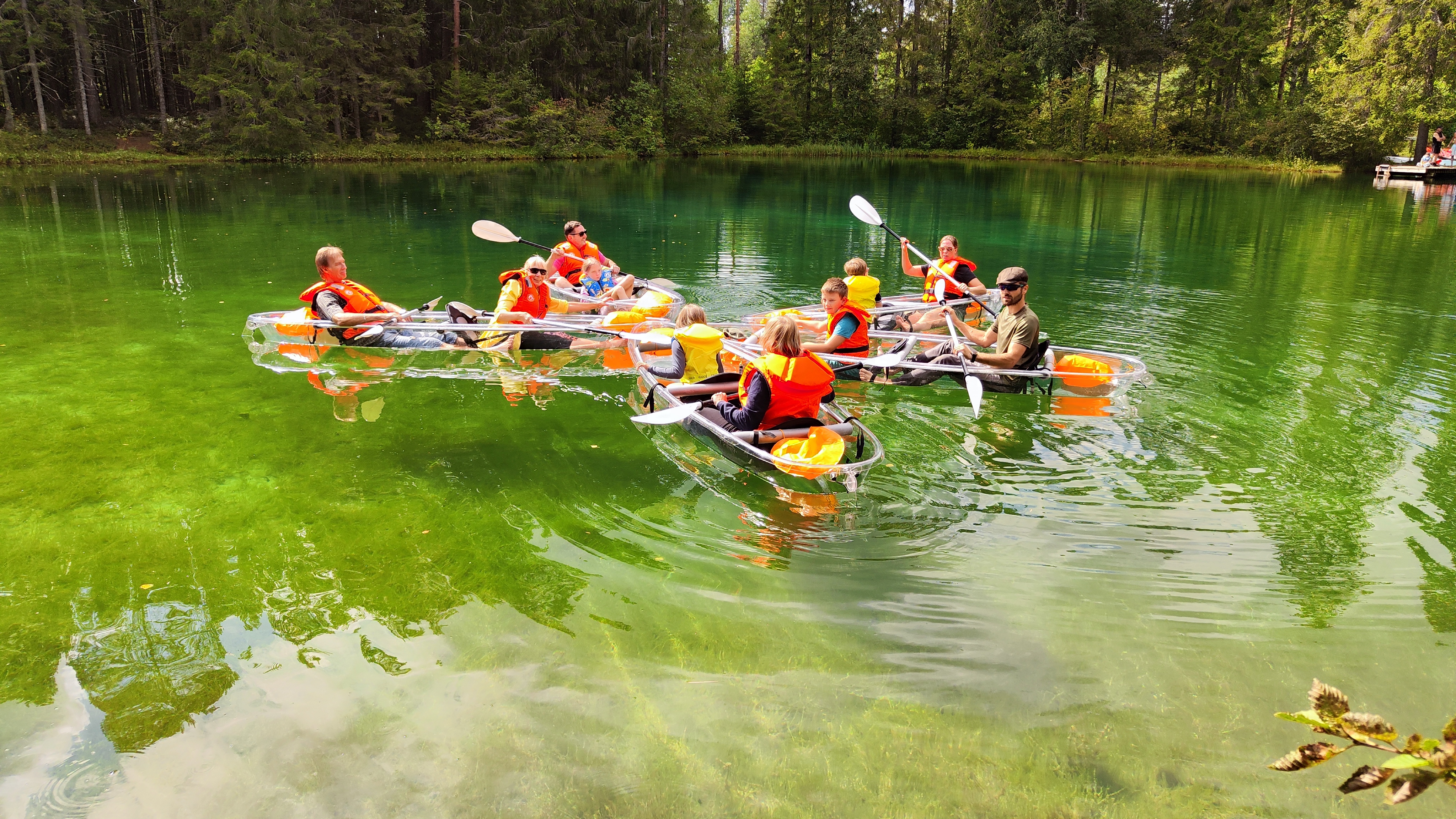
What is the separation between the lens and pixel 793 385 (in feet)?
20.0

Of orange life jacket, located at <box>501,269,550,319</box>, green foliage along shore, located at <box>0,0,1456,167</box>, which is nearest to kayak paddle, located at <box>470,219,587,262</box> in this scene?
orange life jacket, located at <box>501,269,550,319</box>

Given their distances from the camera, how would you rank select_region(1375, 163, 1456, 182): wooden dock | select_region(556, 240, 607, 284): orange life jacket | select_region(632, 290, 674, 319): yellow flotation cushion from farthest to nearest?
select_region(1375, 163, 1456, 182): wooden dock < select_region(556, 240, 607, 284): orange life jacket < select_region(632, 290, 674, 319): yellow flotation cushion

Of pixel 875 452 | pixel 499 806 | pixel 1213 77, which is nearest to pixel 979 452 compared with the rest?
pixel 875 452

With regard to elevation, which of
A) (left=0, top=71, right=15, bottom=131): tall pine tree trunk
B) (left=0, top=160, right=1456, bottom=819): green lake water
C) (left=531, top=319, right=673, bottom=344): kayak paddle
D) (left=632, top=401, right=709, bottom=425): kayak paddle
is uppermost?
(left=0, top=71, right=15, bottom=131): tall pine tree trunk

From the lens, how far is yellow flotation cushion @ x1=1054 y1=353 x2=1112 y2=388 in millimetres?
7906

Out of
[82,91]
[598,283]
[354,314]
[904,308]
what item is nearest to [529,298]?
[354,314]

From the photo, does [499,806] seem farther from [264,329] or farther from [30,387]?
[264,329]

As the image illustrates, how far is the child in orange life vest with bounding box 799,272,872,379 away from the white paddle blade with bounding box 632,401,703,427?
229cm

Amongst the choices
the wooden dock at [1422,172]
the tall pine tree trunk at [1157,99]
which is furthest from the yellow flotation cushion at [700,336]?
the tall pine tree trunk at [1157,99]

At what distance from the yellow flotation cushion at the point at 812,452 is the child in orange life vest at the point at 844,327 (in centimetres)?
257

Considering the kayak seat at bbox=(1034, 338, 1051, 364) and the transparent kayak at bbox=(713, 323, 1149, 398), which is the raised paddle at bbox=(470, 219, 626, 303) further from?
the kayak seat at bbox=(1034, 338, 1051, 364)

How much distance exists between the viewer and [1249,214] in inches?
912

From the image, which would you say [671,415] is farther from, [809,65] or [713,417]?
[809,65]

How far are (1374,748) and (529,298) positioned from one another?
927cm
